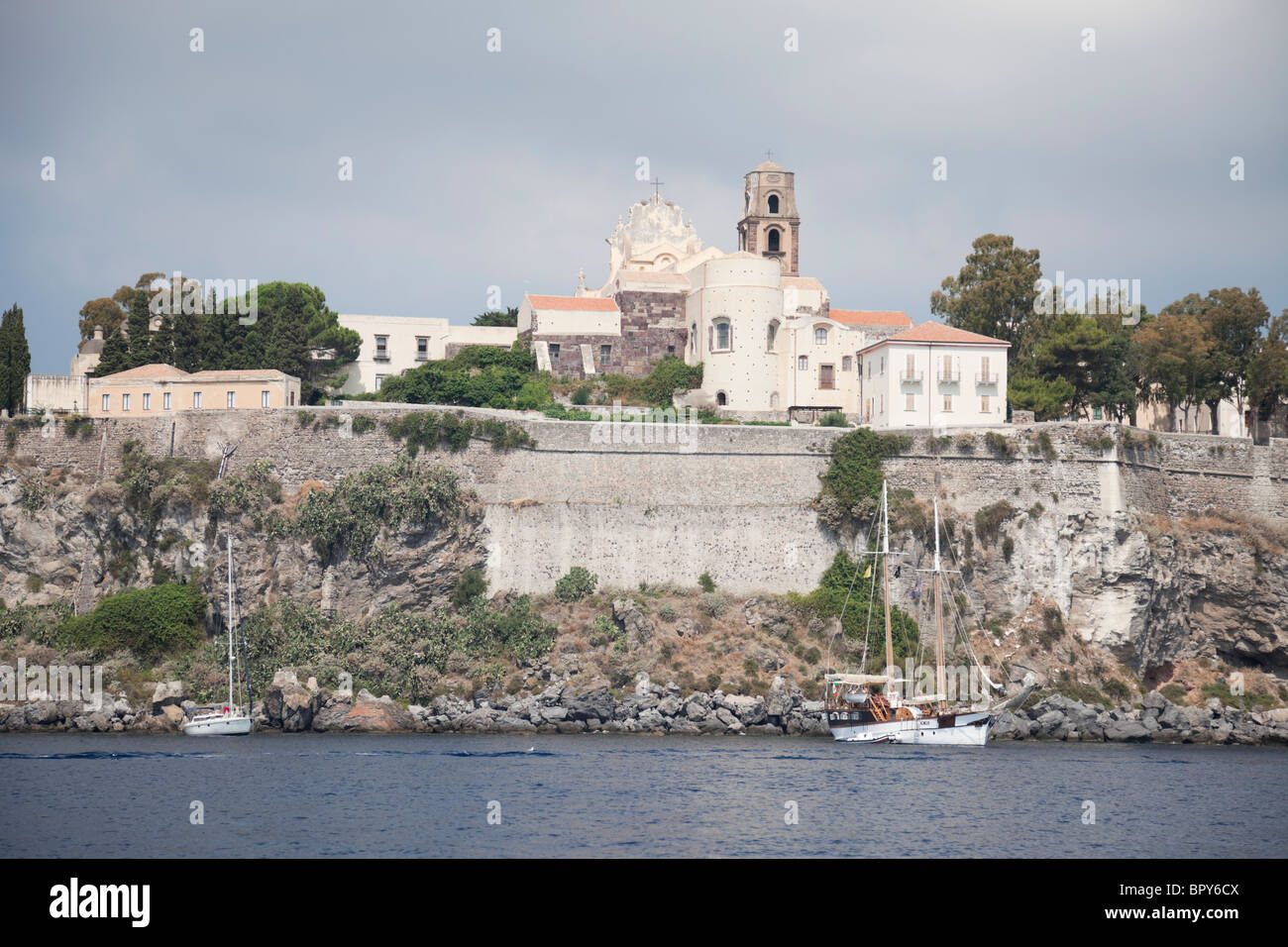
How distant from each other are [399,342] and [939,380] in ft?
75.3

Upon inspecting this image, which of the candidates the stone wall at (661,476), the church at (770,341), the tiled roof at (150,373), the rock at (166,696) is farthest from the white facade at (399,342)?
the rock at (166,696)

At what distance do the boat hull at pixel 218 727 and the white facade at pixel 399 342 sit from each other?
2204cm

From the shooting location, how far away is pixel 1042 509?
4791 cm

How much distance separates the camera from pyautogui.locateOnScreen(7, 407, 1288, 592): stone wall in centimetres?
4691

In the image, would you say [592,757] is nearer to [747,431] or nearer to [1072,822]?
[1072,822]

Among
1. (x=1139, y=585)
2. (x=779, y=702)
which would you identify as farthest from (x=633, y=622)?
(x=1139, y=585)

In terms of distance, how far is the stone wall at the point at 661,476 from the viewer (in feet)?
154

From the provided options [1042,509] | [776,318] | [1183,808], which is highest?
[776,318]

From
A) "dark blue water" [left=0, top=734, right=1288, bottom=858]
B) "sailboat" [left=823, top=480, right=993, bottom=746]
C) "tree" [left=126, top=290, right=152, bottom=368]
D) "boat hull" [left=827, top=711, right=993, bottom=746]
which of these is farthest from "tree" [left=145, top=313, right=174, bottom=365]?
"boat hull" [left=827, top=711, right=993, bottom=746]

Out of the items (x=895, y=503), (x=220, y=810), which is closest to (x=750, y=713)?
(x=895, y=503)

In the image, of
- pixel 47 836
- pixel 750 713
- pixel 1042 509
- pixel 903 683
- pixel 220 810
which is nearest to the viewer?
pixel 47 836

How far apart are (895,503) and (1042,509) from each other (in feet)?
15.5

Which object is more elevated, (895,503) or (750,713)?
(895,503)

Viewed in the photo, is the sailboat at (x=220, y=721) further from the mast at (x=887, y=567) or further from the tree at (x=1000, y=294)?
the tree at (x=1000, y=294)
